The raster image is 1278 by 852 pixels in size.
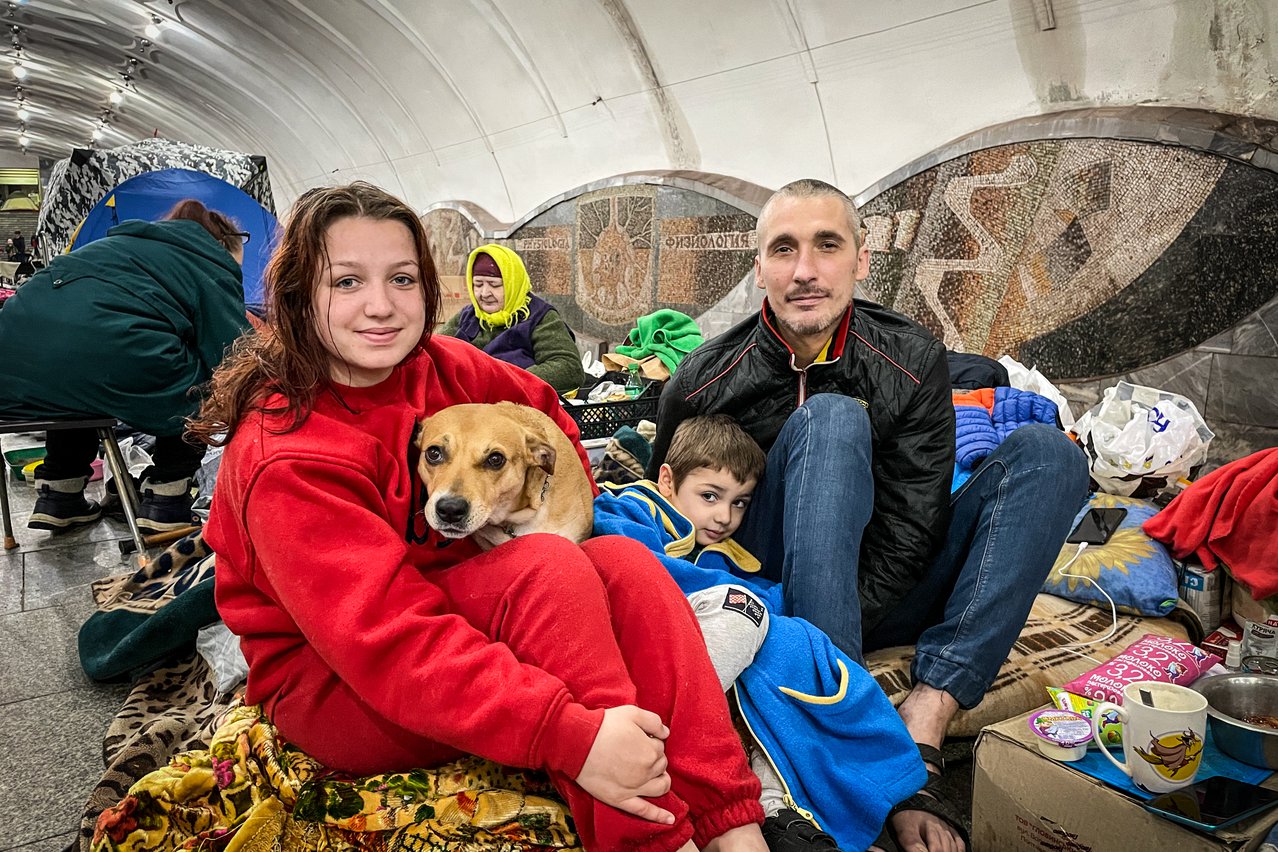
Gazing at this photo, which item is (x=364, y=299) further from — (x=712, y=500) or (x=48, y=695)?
(x=48, y=695)

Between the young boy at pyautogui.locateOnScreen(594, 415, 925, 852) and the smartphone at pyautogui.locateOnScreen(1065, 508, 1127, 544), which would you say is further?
the smartphone at pyautogui.locateOnScreen(1065, 508, 1127, 544)

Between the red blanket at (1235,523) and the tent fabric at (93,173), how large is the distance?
26.1 ft

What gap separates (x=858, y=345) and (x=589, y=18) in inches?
219

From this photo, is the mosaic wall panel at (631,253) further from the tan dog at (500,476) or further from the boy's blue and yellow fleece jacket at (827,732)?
the boy's blue and yellow fleece jacket at (827,732)

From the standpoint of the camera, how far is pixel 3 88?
56.0 ft

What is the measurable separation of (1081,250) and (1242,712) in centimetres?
267

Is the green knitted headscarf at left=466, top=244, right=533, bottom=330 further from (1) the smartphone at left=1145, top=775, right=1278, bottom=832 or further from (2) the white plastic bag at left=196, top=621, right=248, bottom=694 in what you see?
(1) the smartphone at left=1145, top=775, right=1278, bottom=832

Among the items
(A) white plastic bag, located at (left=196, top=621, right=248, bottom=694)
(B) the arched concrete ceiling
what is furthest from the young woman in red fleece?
(B) the arched concrete ceiling

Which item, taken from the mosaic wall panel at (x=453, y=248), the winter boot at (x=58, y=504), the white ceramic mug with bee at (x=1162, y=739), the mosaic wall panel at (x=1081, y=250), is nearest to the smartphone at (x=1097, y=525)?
the mosaic wall panel at (x=1081, y=250)

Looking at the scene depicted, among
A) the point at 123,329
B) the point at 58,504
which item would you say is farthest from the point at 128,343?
the point at 58,504

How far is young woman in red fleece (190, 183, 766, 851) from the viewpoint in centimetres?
116

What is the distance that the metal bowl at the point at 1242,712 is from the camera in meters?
1.53

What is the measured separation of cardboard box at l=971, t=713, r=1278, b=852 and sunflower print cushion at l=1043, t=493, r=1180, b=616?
113 centimetres

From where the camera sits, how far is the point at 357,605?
1158mm
